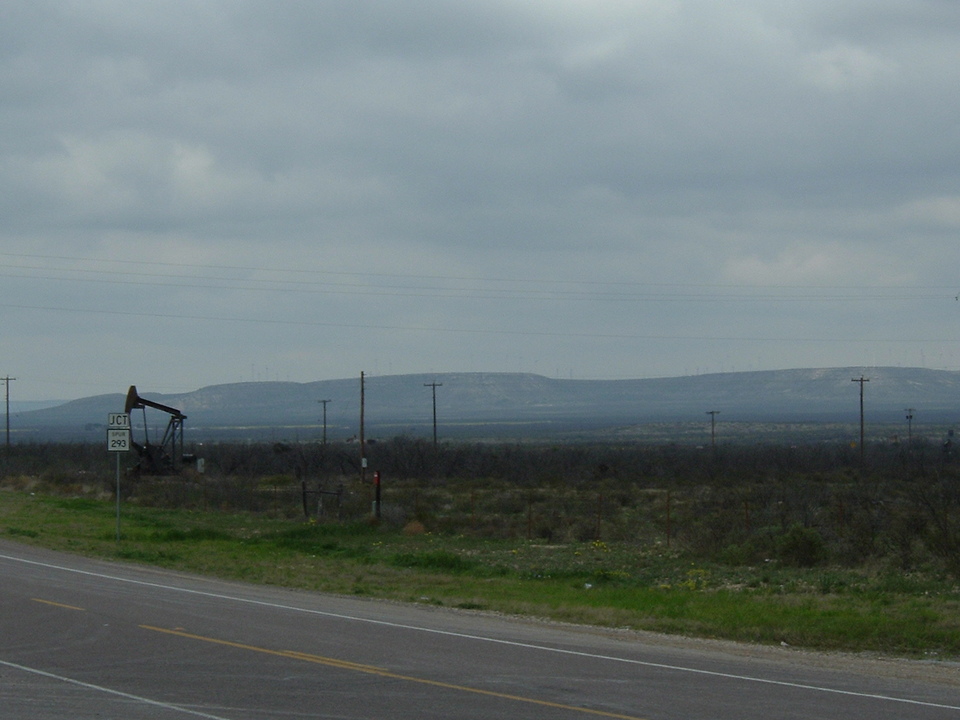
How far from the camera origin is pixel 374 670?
39.4ft

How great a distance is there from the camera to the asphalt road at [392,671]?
10172 mm

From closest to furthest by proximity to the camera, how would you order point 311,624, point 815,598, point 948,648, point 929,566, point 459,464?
1. point 948,648
2. point 311,624
3. point 815,598
4. point 929,566
5. point 459,464

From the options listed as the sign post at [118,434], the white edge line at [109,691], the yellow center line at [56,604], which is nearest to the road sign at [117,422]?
the sign post at [118,434]

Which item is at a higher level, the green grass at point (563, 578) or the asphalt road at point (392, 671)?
the asphalt road at point (392, 671)

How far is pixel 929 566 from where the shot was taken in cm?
2189

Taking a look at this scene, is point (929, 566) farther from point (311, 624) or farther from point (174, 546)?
point (174, 546)

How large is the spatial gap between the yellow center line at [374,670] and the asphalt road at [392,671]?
0.02m

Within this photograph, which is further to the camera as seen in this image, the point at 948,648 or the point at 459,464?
the point at 459,464

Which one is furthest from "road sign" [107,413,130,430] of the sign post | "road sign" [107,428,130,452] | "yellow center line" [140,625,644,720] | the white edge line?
the white edge line

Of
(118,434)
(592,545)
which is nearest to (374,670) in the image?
(118,434)

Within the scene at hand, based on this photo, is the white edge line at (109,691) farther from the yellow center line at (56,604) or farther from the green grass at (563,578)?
the green grass at (563,578)

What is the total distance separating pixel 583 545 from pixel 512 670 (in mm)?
18247

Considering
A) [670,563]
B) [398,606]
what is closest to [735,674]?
[398,606]

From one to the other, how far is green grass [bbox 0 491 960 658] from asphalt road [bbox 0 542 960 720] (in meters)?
1.29
